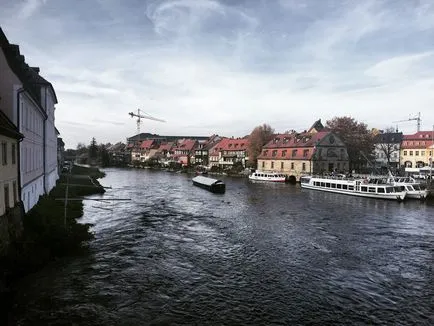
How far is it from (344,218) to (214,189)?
81.6 feet

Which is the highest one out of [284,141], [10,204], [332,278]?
[284,141]

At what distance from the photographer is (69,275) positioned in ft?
58.2

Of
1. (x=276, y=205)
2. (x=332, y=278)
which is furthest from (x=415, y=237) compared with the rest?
(x=276, y=205)

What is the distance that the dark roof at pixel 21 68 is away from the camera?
71.6 ft

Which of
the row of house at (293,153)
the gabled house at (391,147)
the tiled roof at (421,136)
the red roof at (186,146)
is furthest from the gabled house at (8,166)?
the red roof at (186,146)

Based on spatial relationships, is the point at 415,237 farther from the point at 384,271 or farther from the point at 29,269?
the point at 29,269

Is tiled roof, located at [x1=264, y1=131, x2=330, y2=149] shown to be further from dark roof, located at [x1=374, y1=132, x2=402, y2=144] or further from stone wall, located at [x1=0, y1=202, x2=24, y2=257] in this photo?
stone wall, located at [x1=0, y1=202, x2=24, y2=257]

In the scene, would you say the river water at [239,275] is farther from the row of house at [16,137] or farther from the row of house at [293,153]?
the row of house at [293,153]

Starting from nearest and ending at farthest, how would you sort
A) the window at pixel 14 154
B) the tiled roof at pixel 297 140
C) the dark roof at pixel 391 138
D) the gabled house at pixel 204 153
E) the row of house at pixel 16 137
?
the row of house at pixel 16 137
the window at pixel 14 154
the tiled roof at pixel 297 140
the dark roof at pixel 391 138
the gabled house at pixel 204 153

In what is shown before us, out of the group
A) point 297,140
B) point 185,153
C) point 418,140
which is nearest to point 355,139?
point 297,140

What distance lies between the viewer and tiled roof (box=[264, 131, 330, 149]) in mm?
77062

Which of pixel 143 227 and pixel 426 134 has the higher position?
pixel 426 134

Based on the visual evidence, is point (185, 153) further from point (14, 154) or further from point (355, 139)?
point (14, 154)

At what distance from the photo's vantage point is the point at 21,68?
26.3 metres
